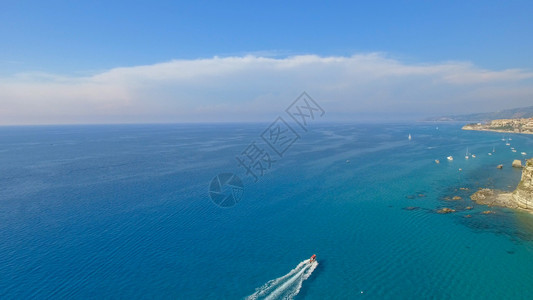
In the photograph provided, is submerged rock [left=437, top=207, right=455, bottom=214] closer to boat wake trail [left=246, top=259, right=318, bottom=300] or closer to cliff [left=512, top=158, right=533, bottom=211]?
cliff [left=512, top=158, right=533, bottom=211]

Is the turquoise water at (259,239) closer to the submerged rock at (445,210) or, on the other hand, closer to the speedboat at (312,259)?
the speedboat at (312,259)

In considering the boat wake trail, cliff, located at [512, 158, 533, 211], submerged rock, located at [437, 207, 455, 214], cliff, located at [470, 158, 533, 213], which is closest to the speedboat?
the boat wake trail

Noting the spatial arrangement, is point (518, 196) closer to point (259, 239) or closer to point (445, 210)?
point (445, 210)

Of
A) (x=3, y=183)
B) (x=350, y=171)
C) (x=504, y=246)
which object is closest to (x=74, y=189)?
(x=3, y=183)

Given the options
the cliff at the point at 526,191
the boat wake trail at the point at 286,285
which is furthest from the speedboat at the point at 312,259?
the cliff at the point at 526,191

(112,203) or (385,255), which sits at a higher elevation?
(112,203)

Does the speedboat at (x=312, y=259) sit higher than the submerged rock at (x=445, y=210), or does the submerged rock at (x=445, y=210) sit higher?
the speedboat at (x=312, y=259)

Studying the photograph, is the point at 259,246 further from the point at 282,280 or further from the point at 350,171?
the point at 350,171
